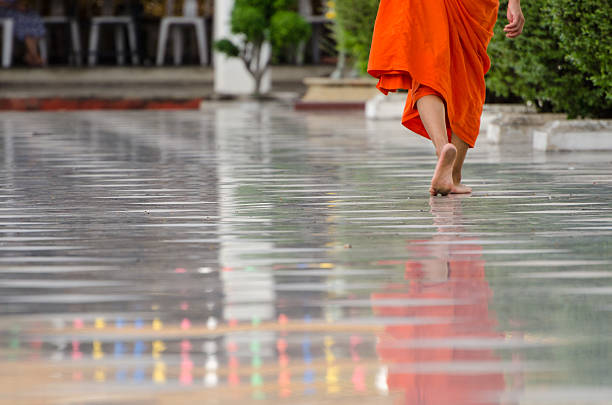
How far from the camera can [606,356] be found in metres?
1.81

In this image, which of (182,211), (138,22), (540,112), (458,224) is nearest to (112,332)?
(458,224)

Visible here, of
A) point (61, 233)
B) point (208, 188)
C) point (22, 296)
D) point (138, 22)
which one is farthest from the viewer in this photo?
point (138, 22)

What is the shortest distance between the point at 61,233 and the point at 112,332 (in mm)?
1334

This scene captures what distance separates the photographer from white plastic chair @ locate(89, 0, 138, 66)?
54.8 feet

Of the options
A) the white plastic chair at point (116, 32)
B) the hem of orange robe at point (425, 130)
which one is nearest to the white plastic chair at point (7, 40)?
the white plastic chair at point (116, 32)

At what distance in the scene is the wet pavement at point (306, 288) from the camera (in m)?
1.71

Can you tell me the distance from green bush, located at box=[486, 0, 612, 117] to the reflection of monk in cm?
268

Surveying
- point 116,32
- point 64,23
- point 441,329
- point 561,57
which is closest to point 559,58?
point 561,57

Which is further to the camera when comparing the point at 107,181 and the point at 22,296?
the point at 107,181

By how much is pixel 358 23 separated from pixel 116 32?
281 inches

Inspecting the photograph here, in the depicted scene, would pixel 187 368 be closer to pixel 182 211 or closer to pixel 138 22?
pixel 182 211

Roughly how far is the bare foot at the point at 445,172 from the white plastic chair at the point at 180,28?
12.8 metres

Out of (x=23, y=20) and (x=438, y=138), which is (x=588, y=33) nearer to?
(x=438, y=138)

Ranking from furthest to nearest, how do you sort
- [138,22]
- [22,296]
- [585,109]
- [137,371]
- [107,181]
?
1. [138,22]
2. [585,109]
3. [107,181]
4. [22,296]
5. [137,371]
